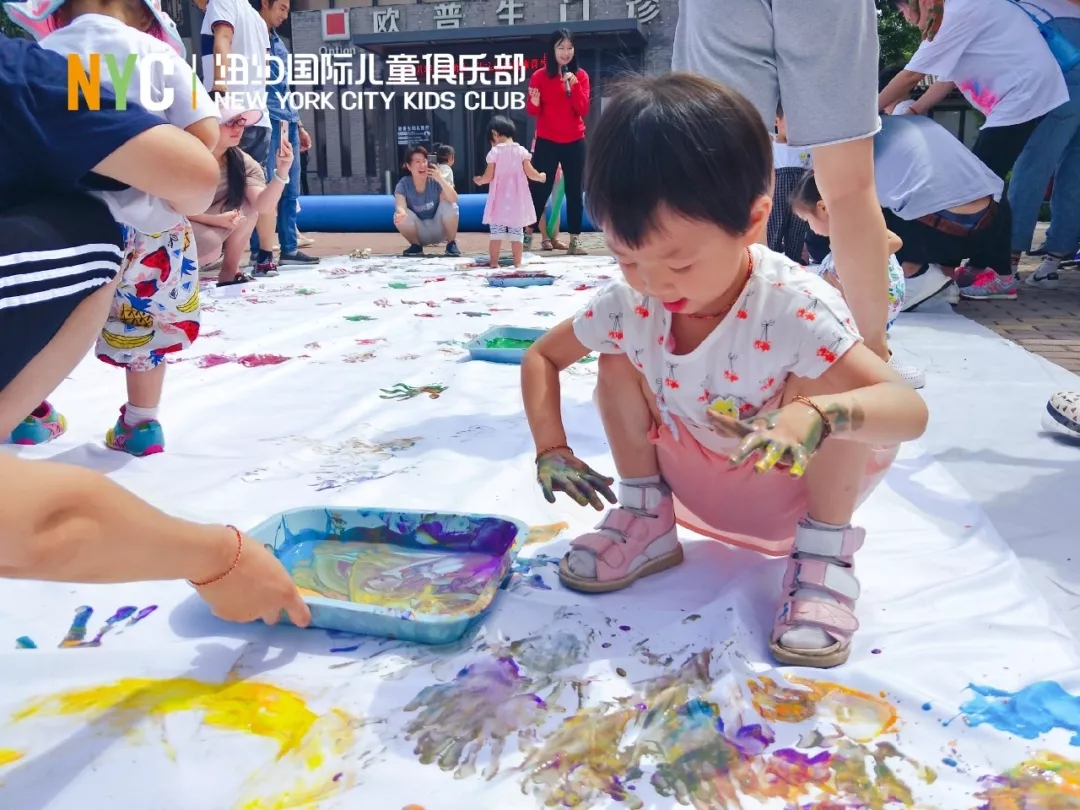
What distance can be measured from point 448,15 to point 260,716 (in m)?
13.8

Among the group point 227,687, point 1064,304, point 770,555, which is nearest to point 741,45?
point 770,555

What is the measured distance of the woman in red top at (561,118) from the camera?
21.4 ft

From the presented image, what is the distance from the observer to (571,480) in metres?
1.24

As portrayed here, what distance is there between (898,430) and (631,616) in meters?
0.46

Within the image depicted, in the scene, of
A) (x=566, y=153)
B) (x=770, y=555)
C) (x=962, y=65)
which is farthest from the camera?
(x=566, y=153)

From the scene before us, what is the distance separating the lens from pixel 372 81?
1383 centimetres

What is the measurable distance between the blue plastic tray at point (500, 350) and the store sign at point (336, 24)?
41.0 ft

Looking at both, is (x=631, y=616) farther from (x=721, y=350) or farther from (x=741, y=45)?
(x=741, y=45)

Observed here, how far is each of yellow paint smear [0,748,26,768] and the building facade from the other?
12.1 metres

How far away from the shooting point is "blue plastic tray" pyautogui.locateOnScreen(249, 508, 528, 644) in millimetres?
1203

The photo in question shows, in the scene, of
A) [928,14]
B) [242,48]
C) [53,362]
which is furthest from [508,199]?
[53,362]

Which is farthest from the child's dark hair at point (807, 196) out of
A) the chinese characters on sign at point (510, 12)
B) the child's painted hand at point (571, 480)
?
the chinese characters on sign at point (510, 12)

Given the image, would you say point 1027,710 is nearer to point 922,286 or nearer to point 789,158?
point 922,286

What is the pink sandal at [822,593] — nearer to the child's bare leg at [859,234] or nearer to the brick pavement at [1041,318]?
the child's bare leg at [859,234]
